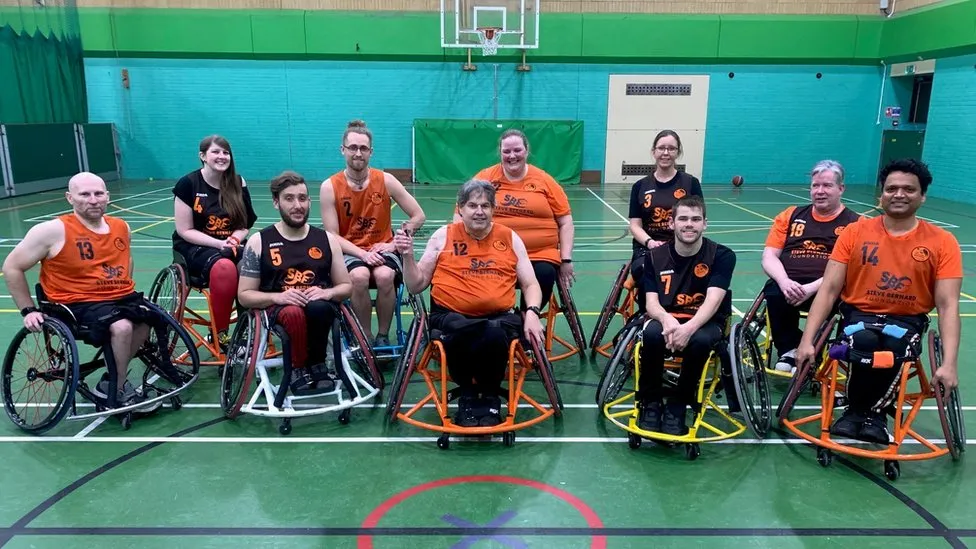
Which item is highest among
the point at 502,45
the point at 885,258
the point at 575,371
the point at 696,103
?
the point at 502,45

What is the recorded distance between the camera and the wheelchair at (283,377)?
9.75ft

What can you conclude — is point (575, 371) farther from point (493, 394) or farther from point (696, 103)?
point (696, 103)

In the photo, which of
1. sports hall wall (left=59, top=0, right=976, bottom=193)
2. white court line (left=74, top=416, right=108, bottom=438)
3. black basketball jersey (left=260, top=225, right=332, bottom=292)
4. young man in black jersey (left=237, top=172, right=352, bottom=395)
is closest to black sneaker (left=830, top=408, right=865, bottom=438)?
young man in black jersey (left=237, top=172, right=352, bottom=395)

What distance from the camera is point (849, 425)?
2799 mm

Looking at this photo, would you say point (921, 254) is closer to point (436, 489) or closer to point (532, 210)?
point (532, 210)

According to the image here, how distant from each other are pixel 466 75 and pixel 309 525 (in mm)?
12190

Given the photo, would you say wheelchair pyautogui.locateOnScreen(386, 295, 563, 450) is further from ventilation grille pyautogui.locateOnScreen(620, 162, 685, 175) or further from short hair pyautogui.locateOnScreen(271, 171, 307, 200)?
ventilation grille pyautogui.locateOnScreen(620, 162, 685, 175)

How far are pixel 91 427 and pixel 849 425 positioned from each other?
130 inches

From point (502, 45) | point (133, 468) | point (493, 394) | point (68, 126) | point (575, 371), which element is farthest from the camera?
point (502, 45)

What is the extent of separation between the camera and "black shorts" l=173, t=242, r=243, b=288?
11.8ft

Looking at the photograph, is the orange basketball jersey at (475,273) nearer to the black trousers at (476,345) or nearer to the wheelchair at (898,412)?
the black trousers at (476,345)

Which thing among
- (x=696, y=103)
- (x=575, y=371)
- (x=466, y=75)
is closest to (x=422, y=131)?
(x=466, y=75)

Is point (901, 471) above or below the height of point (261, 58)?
below

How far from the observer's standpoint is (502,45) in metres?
12.9
